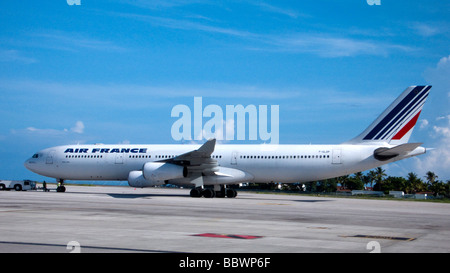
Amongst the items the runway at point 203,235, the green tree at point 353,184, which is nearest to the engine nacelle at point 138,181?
the runway at point 203,235

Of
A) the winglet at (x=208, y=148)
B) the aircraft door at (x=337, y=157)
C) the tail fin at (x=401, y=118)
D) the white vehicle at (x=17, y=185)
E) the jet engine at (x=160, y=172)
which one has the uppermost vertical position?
the tail fin at (x=401, y=118)

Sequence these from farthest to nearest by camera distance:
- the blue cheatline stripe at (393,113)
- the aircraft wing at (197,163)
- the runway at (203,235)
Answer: the blue cheatline stripe at (393,113) → the aircraft wing at (197,163) → the runway at (203,235)

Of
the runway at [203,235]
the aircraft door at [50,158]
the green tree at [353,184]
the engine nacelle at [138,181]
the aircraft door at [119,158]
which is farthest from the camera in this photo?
the green tree at [353,184]

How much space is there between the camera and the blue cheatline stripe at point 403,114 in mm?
38000

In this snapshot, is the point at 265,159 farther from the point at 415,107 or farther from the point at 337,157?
the point at 415,107

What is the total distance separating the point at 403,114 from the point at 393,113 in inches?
27.7

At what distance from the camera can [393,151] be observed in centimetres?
3588

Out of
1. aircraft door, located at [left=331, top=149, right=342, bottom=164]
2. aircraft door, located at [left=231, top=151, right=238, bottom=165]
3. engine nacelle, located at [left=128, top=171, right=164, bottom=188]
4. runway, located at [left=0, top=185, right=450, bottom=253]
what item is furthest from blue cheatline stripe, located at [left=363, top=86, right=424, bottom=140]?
runway, located at [left=0, top=185, right=450, bottom=253]

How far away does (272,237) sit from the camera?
1400cm

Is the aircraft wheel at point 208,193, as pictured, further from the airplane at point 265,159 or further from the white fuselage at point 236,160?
the white fuselage at point 236,160

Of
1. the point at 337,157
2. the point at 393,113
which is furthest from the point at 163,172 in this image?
the point at 393,113
